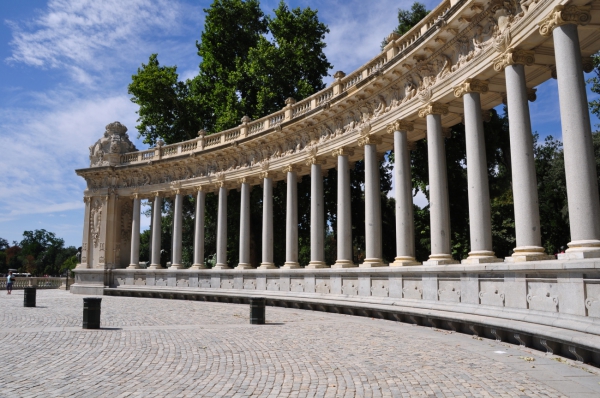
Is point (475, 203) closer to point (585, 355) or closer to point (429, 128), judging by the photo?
point (429, 128)

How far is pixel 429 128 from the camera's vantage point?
82.1 feet

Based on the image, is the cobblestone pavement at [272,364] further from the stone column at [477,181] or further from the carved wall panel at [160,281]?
the carved wall panel at [160,281]

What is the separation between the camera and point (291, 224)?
37.2 metres

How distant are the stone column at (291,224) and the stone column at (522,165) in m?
19.7

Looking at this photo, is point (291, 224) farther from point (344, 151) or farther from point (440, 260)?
point (440, 260)

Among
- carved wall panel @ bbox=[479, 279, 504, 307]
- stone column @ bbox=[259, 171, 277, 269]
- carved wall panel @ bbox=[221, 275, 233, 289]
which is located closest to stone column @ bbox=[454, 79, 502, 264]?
carved wall panel @ bbox=[479, 279, 504, 307]

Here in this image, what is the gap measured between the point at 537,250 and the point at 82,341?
15.4 metres

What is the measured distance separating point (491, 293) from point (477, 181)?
500 centimetres

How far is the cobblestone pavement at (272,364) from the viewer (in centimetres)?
1016

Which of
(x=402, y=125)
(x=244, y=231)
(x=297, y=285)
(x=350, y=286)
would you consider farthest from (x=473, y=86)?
(x=244, y=231)

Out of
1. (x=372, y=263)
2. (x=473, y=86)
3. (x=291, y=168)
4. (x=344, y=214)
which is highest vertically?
(x=473, y=86)

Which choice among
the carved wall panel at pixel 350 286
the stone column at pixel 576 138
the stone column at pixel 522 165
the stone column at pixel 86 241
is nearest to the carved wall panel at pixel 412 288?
the carved wall panel at pixel 350 286

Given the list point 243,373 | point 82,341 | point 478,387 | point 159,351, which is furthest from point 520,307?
point 82,341

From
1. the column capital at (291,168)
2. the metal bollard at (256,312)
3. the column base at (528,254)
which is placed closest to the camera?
the column base at (528,254)
